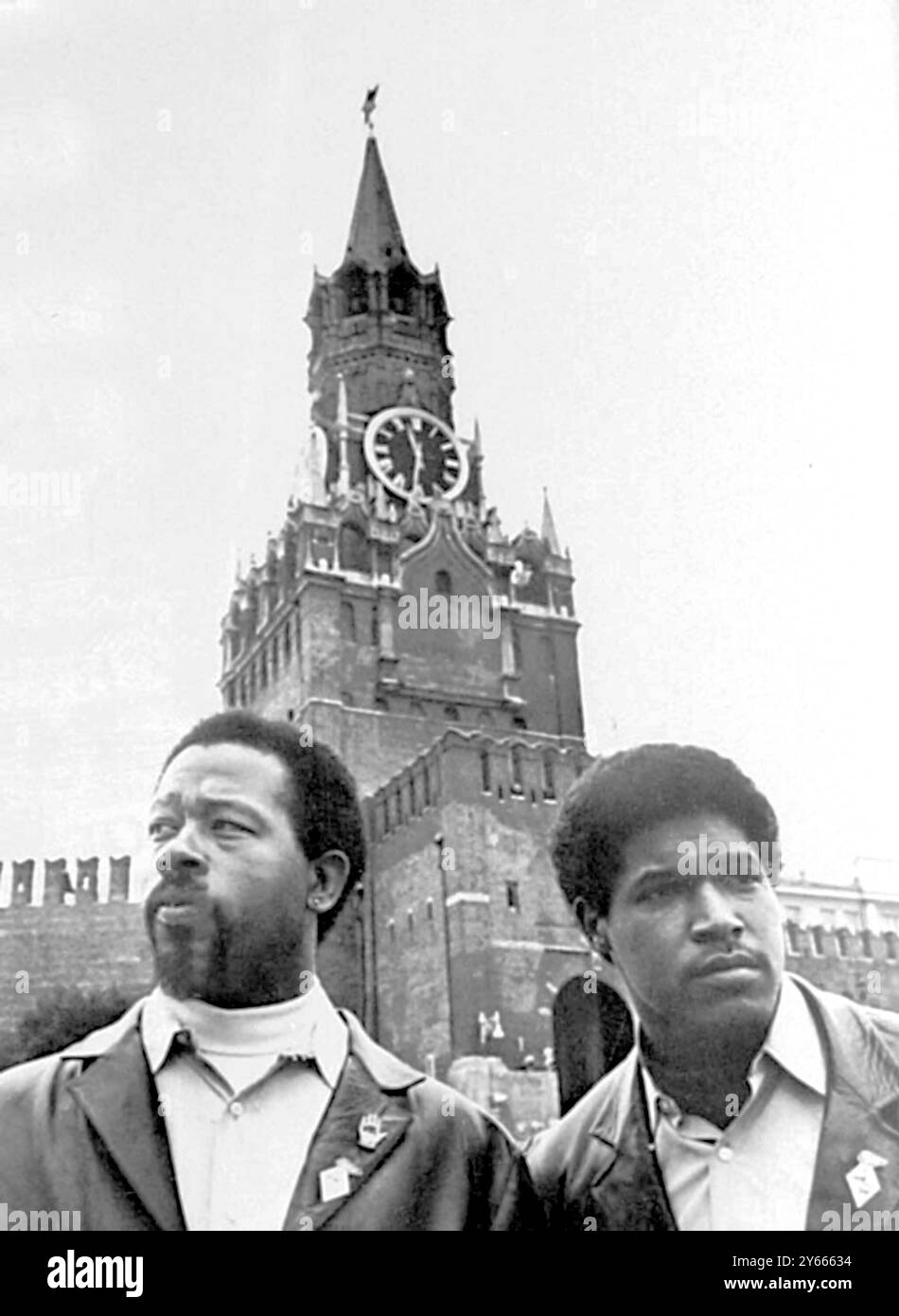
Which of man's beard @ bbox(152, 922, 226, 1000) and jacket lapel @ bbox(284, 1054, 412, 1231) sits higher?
man's beard @ bbox(152, 922, 226, 1000)

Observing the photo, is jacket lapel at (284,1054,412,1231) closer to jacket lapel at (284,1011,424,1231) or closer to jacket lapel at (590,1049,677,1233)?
jacket lapel at (284,1011,424,1231)

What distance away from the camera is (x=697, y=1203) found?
183 inches

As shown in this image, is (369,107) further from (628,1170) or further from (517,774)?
(628,1170)

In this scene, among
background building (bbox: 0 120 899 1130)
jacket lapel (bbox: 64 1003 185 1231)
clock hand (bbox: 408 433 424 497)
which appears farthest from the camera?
clock hand (bbox: 408 433 424 497)

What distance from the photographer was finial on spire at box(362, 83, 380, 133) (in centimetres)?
646

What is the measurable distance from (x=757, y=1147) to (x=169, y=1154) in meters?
1.96

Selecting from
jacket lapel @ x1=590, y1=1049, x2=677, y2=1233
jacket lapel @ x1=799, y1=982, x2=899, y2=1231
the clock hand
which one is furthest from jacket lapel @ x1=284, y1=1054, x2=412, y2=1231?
the clock hand

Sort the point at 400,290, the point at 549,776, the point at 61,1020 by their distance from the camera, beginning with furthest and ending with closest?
the point at 400,290
the point at 549,776
the point at 61,1020

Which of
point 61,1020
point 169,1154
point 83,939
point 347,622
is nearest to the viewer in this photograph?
point 169,1154

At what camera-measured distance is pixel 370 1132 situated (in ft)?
14.9

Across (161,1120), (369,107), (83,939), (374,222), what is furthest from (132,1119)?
(369,107)

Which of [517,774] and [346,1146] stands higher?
[517,774]
